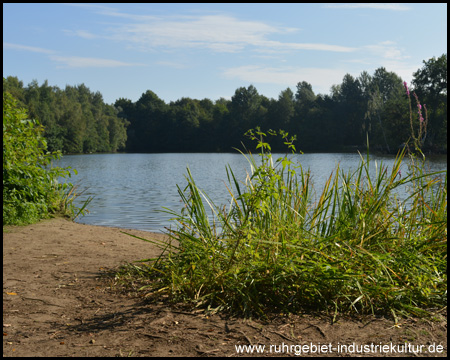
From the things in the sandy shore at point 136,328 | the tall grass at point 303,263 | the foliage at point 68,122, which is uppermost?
the foliage at point 68,122

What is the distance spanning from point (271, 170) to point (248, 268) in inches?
30.3

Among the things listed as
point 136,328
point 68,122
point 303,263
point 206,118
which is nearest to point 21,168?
point 136,328

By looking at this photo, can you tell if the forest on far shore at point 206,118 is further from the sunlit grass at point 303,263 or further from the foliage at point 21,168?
the sunlit grass at point 303,263

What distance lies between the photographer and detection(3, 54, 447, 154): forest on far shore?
71062 millimetres

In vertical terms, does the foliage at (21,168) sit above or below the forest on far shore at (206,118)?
below

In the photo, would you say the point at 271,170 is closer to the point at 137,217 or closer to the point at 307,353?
the point at 307,353

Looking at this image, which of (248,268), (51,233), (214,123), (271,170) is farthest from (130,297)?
(214,123)

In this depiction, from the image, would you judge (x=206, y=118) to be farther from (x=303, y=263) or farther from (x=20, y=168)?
(x=303, y=263)

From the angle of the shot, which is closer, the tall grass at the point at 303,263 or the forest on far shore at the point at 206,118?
the tall grass at the point at 303,263

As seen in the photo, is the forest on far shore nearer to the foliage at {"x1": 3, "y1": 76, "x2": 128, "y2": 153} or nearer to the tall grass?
the foliage at {"x1": 3, "y1": 76, "x2": 128, "y2": 153}

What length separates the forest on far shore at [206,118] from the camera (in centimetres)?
7106

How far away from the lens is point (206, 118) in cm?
9212

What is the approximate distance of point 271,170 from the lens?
148 inches

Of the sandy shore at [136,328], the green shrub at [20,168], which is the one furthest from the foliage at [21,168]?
the sandy shore at [136,328]
